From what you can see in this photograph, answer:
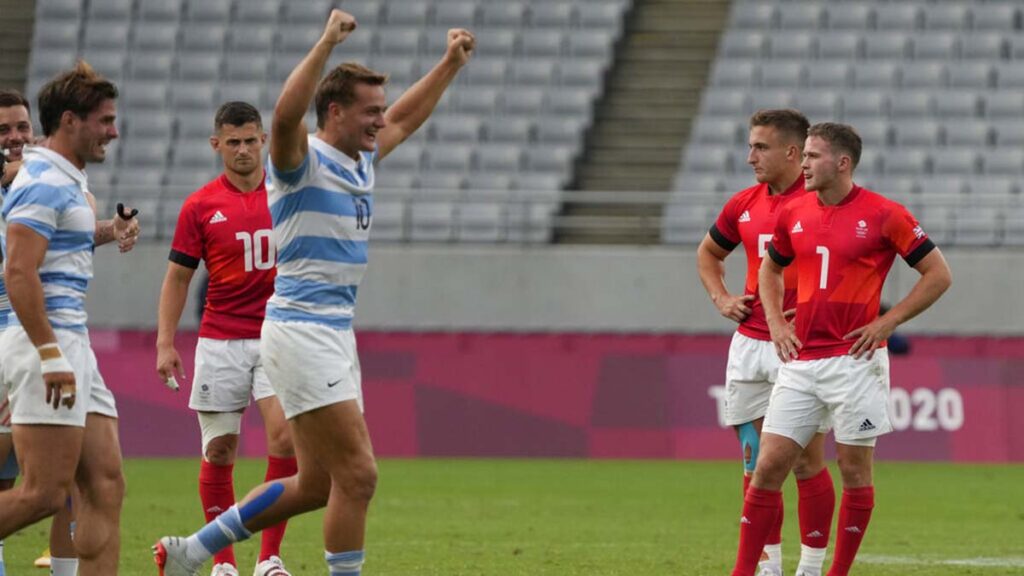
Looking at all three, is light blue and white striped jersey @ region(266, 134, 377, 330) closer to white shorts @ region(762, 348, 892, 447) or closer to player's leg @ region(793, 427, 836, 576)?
white shorts @ region(762, 348, 892, 447)

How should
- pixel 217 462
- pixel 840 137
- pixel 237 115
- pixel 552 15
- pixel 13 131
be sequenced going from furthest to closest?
pixel 552 15 < pixel 217 462 < pixel 237 115 < pixel 13 131 < pixel 840 137

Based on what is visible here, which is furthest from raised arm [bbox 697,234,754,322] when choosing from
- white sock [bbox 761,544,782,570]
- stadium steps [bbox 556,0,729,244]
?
stadium steps [bbox 556,0,729,244]

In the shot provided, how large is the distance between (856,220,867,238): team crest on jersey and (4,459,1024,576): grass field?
2.23 metres

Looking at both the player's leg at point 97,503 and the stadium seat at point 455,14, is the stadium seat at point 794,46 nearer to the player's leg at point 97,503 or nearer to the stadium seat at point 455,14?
the stadium seat at point 455,14

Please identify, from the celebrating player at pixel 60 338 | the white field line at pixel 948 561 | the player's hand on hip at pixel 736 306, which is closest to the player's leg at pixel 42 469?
the celebrating player at pixel 60 338

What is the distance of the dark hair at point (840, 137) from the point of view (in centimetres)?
842

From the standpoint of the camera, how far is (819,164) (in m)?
8.41

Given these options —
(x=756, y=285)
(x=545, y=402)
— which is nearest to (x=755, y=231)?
(x=756, y=285)

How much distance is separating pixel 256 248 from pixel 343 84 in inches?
87.7

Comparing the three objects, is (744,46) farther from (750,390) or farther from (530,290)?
(750,390)

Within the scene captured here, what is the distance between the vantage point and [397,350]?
18250mm

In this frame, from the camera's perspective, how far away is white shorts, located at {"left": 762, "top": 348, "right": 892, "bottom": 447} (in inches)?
328

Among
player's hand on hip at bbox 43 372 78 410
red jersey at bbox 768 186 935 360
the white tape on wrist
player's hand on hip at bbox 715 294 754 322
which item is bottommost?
player's hand on hip at bbox 43 372 78 410

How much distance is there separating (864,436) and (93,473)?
3.61 m
